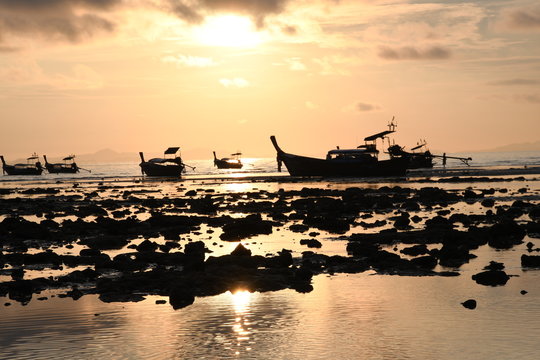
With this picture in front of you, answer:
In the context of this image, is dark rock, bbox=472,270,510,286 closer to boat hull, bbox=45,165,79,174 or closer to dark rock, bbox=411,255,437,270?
dark rock, bbox=411,255,437,270

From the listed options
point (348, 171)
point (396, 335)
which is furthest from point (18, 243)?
point (348, 171)

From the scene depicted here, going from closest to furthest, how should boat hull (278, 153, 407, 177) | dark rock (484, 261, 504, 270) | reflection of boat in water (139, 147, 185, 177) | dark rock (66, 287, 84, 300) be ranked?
dark rock (66, 287, 84, 300)
dark rock (484, 261, 504, 270)
boat hull (278, 153, 407, 177)
reflection of boat in water (139, 147, 185, 177)

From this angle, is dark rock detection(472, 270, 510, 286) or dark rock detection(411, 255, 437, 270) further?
dark rock detection(411, 255, 437, 270)

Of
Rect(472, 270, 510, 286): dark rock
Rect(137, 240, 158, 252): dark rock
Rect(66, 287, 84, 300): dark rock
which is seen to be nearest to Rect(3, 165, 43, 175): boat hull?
Rect(137, 240, 158, 252): dark rock

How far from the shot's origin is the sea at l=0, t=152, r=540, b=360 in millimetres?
13266

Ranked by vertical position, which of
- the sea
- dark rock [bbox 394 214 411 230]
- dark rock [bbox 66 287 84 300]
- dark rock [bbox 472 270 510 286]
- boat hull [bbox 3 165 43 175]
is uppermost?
boat hull [bbox 3 165 43 175]

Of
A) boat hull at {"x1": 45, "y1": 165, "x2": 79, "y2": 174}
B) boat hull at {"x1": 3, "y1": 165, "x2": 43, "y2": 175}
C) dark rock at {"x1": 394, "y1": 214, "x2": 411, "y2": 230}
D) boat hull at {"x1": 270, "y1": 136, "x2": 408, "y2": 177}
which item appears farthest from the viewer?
boat hull at {"x1": 45, "y1": 165, "x2": 79, "y2": 174}

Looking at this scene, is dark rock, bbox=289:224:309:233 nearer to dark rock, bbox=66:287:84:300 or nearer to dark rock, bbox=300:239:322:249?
dark rock, bbox=300:239:322:249

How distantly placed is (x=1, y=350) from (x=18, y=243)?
17.5 metres

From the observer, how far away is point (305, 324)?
15312 mm

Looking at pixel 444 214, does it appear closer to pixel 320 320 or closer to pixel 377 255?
pixel 377 255

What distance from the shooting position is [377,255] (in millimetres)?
23266

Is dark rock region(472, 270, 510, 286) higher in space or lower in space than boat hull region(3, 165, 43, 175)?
lower

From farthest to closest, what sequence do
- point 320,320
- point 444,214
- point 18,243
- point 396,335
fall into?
point 444,214 < point 18,243 < point 320,320 < point 396,335
